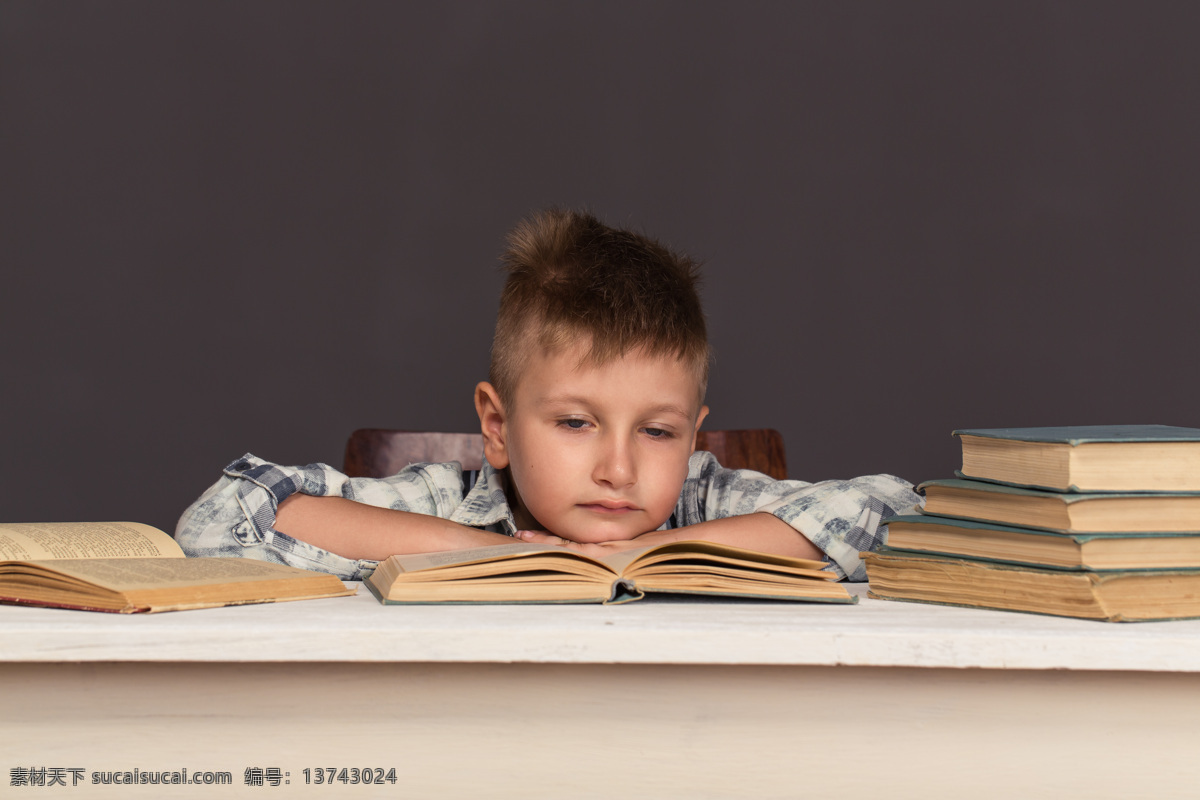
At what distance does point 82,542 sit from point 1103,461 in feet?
2.85

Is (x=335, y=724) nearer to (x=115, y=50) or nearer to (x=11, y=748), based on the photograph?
(x=11, y=748)

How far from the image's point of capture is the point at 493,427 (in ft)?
5.03

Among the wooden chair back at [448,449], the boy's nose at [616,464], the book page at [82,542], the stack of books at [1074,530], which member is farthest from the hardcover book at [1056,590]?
the wooden chair back at [448,449]

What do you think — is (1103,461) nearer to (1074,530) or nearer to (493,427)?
(1074,530)

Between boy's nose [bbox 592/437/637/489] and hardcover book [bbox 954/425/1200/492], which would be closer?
hardcover book [bbox 954/425/1200/492]

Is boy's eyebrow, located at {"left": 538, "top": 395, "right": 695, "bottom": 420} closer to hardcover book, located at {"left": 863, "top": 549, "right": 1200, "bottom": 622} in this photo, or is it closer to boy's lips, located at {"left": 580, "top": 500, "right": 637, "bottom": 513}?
boy's lips, located at {"left": 580, "top": 500, "right": 637, "bottom": 513}

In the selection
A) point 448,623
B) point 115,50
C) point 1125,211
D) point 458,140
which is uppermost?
point 115,50

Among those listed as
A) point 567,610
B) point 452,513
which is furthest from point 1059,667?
point 452,513

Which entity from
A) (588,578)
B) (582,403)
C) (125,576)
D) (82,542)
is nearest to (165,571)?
(125,576)

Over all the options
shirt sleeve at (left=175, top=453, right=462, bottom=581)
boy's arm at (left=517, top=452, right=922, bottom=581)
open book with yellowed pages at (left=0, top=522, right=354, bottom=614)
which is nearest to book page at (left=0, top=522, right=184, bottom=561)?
open book with yellowed pages at (left=0, top=522, right=354, bottom=614)

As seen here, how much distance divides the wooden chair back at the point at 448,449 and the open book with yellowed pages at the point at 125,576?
946 mm

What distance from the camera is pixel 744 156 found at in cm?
310

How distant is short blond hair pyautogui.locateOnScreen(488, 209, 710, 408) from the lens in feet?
4.50

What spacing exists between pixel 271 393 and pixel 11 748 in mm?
2378
